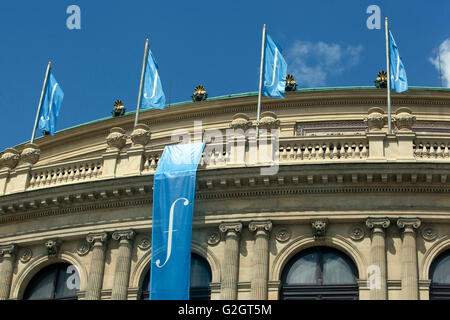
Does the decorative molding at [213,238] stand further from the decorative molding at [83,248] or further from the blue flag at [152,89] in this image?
the blue flag at [152,89]

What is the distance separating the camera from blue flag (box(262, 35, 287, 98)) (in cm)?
3556

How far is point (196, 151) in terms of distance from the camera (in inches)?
1230

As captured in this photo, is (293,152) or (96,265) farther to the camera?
(96,265)

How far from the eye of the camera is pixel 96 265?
31.1 m

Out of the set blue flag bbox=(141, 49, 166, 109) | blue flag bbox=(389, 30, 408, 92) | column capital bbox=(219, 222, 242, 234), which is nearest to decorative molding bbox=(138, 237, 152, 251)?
column capital bbox=(219, 222, 242, 234)

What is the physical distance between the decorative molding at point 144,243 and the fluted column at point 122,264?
31 cm

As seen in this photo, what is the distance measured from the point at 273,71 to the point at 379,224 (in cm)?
937

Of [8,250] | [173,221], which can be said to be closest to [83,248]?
[8,250]

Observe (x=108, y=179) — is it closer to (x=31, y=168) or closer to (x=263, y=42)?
(x=31, y=168)

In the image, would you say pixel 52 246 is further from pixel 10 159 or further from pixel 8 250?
pixel 10 159
